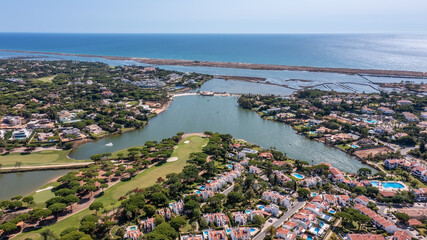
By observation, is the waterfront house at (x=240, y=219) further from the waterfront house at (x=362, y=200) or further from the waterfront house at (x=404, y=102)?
the waterfront house at (x=404, y=102)

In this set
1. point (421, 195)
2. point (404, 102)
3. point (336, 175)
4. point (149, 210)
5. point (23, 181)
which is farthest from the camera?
point (404, 102)

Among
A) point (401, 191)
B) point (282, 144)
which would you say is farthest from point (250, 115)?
point (401, 191)

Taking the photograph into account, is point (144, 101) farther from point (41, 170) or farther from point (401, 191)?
point (401, 191)

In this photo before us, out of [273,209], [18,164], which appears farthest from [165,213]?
[18,164]

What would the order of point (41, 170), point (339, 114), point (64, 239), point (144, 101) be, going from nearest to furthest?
point (64, 239), point (41, 170), point (339, 114), point (144, 101)

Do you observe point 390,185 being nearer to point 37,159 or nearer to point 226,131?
point 226,131
